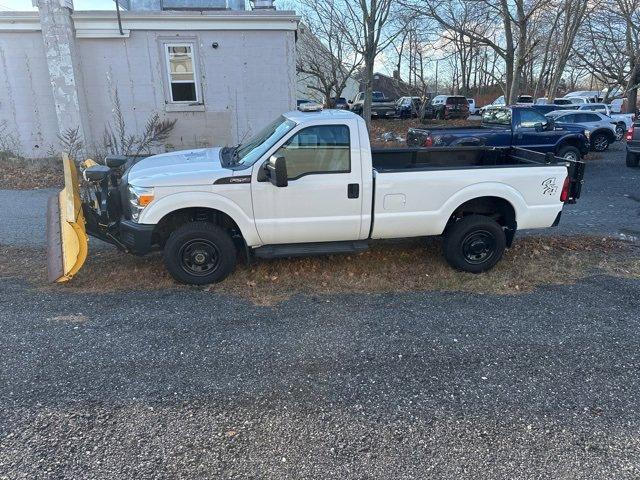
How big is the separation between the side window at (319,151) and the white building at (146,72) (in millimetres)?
7958

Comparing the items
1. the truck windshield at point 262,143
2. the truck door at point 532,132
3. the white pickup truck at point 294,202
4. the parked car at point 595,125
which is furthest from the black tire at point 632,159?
the truck windshield at point 262,143

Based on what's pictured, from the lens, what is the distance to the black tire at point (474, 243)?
511 centimetres

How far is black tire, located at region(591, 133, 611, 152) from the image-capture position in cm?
1634

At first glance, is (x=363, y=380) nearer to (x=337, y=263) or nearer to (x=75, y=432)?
(x=75, y=432)

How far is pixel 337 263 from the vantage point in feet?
17.8

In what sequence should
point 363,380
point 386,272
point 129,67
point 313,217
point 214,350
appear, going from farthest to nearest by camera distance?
point 129,67
point 386,272
point 313,217
point 214,350
point 363,380

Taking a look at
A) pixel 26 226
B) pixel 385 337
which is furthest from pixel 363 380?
pixel 26 226

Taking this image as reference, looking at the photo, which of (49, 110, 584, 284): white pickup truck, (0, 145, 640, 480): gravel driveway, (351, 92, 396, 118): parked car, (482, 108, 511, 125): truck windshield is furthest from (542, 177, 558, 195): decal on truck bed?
(351, 92, 396, 118): parked car

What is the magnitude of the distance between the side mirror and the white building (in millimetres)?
8214

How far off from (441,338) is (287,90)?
9815mm

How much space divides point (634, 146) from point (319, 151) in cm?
1185

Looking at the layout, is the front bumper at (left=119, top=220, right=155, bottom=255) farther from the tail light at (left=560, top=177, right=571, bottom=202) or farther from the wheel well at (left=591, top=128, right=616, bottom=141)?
the wheel well at (left=591, top=128, right=616, bottom=141)

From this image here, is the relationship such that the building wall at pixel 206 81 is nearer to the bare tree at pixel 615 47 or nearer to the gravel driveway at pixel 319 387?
the gravel driveway at pixel 319 387

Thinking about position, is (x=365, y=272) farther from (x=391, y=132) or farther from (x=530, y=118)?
(x=391, y=132)
